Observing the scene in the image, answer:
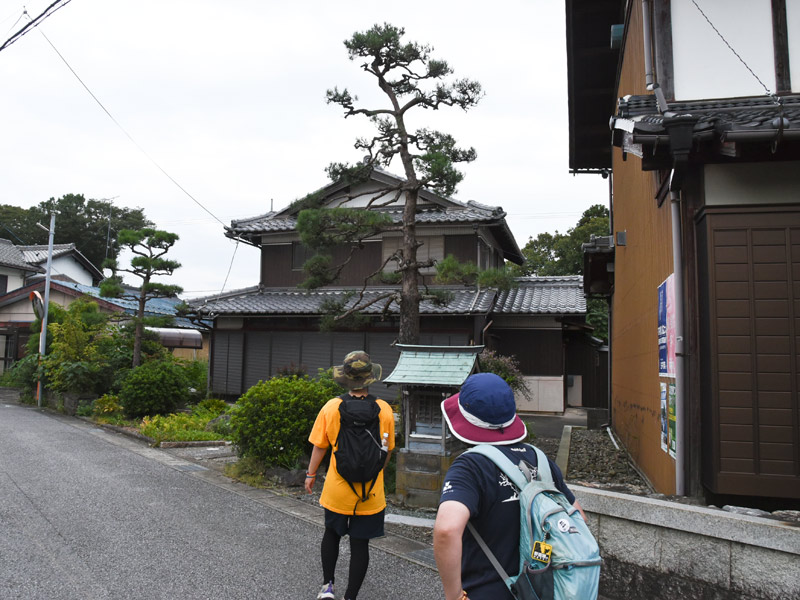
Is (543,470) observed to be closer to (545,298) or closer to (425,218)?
(425,218)

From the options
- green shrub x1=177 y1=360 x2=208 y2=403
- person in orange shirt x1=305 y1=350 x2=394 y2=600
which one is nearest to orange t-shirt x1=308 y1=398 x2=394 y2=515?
person in orange shirt x1=305 y1=350 x2=394 y2=600

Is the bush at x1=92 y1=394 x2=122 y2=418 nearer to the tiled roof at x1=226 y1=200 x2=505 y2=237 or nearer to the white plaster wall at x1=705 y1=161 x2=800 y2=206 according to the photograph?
the tiled roof at x1=226 y1=200 x2=505 y2=237

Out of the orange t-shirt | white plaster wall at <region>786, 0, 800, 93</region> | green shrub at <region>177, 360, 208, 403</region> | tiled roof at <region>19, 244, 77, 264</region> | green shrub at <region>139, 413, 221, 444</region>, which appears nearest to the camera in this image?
the orange t-shirt

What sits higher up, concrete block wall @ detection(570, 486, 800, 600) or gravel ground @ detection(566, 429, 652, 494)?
concrete block wall @ detection(570, 486, 800, 600)

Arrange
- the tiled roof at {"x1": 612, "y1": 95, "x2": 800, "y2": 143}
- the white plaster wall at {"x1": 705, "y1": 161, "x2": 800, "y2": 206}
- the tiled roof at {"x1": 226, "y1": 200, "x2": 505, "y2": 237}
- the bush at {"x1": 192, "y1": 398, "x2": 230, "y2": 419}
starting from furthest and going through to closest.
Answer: the tiled roof at {"x1": 226, "y1": 200, "x2": 505, "y2": 237} < the bush at {"x1": 192, "y1": 398, "x2": 230, "y2": 419} < the white plaster wall at {"x1": 705, "y1": 161, "x2": 800, "y2": 206} < the tiled roof at {"x1": 612, "y1": 95, "x2": 800, "y2": 143}

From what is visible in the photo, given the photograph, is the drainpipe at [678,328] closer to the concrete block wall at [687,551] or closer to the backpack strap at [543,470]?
the concrete block wall at [687,551]

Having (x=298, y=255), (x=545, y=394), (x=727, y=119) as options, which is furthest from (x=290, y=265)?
(x=727, y=119)

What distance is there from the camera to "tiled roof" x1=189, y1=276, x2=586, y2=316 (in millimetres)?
15930

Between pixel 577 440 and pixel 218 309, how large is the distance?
11152mm

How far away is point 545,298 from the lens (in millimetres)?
17891

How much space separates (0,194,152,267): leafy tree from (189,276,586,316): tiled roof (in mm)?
29189

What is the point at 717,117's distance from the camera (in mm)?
4566

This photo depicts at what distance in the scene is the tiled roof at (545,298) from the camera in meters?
16.6

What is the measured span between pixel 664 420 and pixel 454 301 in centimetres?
1025
